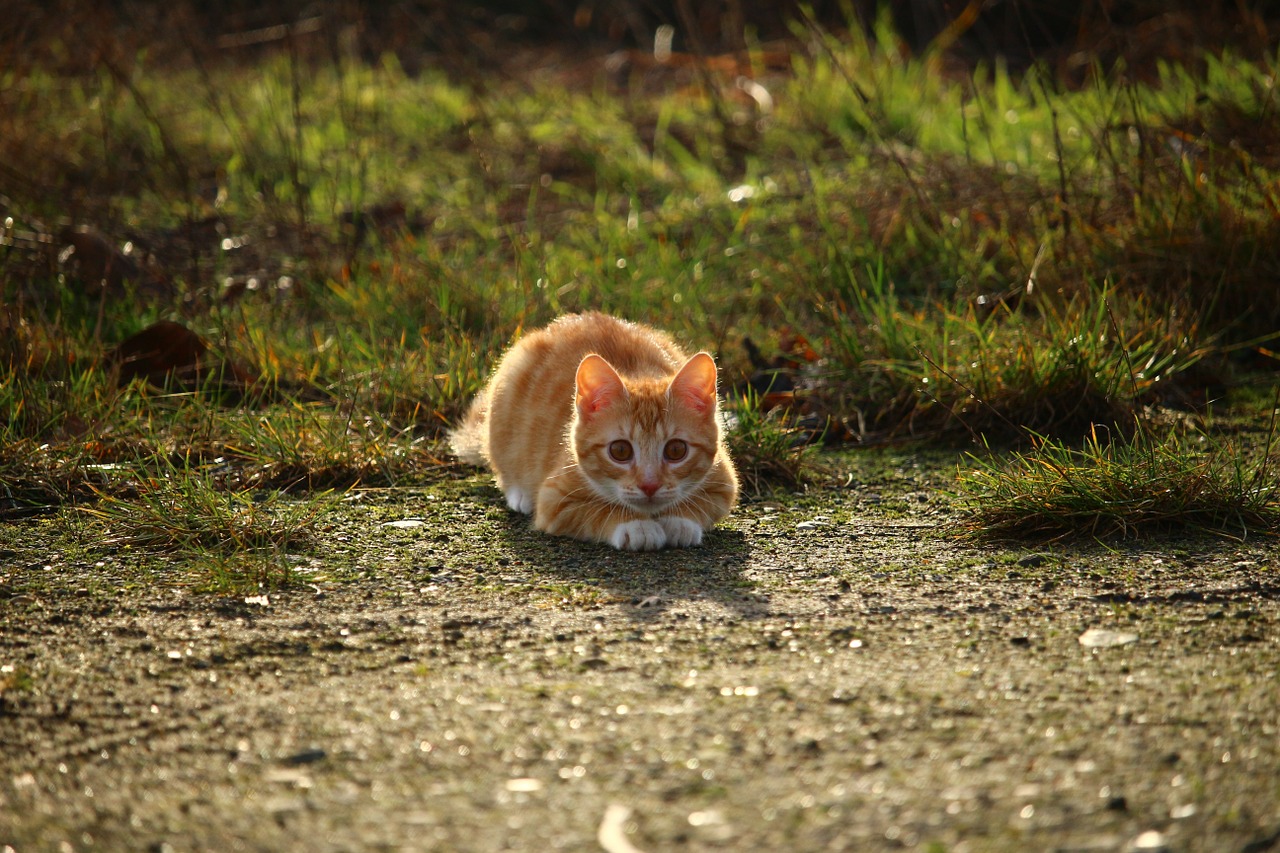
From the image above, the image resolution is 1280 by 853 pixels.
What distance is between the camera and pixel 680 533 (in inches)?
130

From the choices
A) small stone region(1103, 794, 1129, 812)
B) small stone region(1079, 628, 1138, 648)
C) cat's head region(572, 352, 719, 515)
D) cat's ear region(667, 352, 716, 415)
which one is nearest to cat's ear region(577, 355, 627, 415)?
cat's head region(572, 352, 719, 515)

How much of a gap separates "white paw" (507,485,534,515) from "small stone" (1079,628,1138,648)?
175cm

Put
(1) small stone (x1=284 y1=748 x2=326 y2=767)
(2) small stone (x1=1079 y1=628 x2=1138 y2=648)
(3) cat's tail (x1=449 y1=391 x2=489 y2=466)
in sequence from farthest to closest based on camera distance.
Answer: (3) cat's tail (x1=449 y1=391 x2=489 y2=466) → (2) small stone (x1=1079 y1=628 x2=1138 y2=648) → (1) small stone (x1=284 y1=748 x2=326 y2=767)

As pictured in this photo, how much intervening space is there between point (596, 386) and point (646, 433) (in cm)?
20

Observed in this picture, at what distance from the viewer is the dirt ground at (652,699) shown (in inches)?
71.4

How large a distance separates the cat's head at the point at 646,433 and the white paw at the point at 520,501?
1.05 feet

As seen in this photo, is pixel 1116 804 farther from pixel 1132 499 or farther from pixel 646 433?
pixel 646 433

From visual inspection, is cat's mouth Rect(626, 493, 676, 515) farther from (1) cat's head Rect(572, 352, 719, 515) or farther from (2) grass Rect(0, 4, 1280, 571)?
(2) grass Rect(0, 4, 1280, 571)

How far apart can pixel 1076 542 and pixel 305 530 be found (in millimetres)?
2056

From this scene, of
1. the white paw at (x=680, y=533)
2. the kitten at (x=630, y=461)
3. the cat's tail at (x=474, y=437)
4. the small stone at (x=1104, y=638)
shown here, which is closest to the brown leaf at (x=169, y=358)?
the cat's tail at (x=474, y=437)

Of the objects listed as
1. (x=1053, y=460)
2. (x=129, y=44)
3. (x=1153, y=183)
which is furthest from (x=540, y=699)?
(x=129, y=44)

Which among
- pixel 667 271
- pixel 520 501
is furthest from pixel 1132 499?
pixel 667 271

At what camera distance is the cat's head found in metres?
3.35

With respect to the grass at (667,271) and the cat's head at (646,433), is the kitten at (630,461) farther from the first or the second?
the grass at (667,271)
